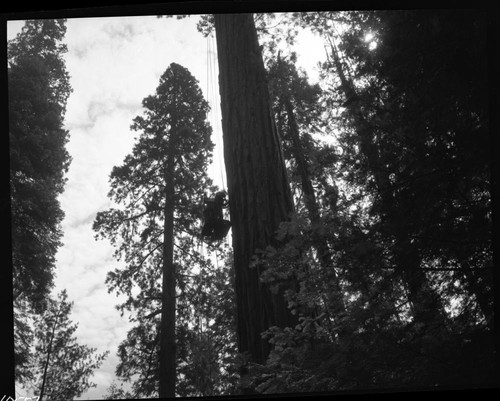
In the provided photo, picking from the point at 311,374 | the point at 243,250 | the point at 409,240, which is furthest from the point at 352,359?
the point at 243,250

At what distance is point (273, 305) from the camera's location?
264 cm

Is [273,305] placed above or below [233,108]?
below

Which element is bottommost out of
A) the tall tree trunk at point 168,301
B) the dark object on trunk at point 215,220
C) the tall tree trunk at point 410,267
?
the tall tree trunk at point 410,267

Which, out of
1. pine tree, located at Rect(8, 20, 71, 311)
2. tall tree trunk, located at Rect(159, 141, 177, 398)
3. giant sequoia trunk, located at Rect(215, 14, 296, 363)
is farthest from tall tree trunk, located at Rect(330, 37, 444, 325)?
pine tree, located at Rect(8, 20, 71, 311)

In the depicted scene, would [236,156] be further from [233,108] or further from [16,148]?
[16,148]

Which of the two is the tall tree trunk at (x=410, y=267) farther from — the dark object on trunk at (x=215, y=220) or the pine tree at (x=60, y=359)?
the pine tree at (x=60, y=359)

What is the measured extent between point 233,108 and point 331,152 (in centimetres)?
112

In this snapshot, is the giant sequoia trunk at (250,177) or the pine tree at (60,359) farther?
the pine tree at (60,359)

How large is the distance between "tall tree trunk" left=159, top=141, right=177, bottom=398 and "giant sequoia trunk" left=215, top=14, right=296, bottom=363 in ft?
32.9

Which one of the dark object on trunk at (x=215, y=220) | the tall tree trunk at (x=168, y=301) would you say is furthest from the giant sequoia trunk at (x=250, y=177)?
the tall tree trunk at (x=168, y=301)

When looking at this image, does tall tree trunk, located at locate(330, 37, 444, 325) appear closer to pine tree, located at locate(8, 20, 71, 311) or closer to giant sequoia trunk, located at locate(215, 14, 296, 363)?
giant sequoia trunk, located at locate(215, 14, 296, 363)

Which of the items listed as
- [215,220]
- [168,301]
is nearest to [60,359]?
[168,301]

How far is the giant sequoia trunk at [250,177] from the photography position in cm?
266

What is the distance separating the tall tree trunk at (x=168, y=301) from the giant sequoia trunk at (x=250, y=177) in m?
10.0
